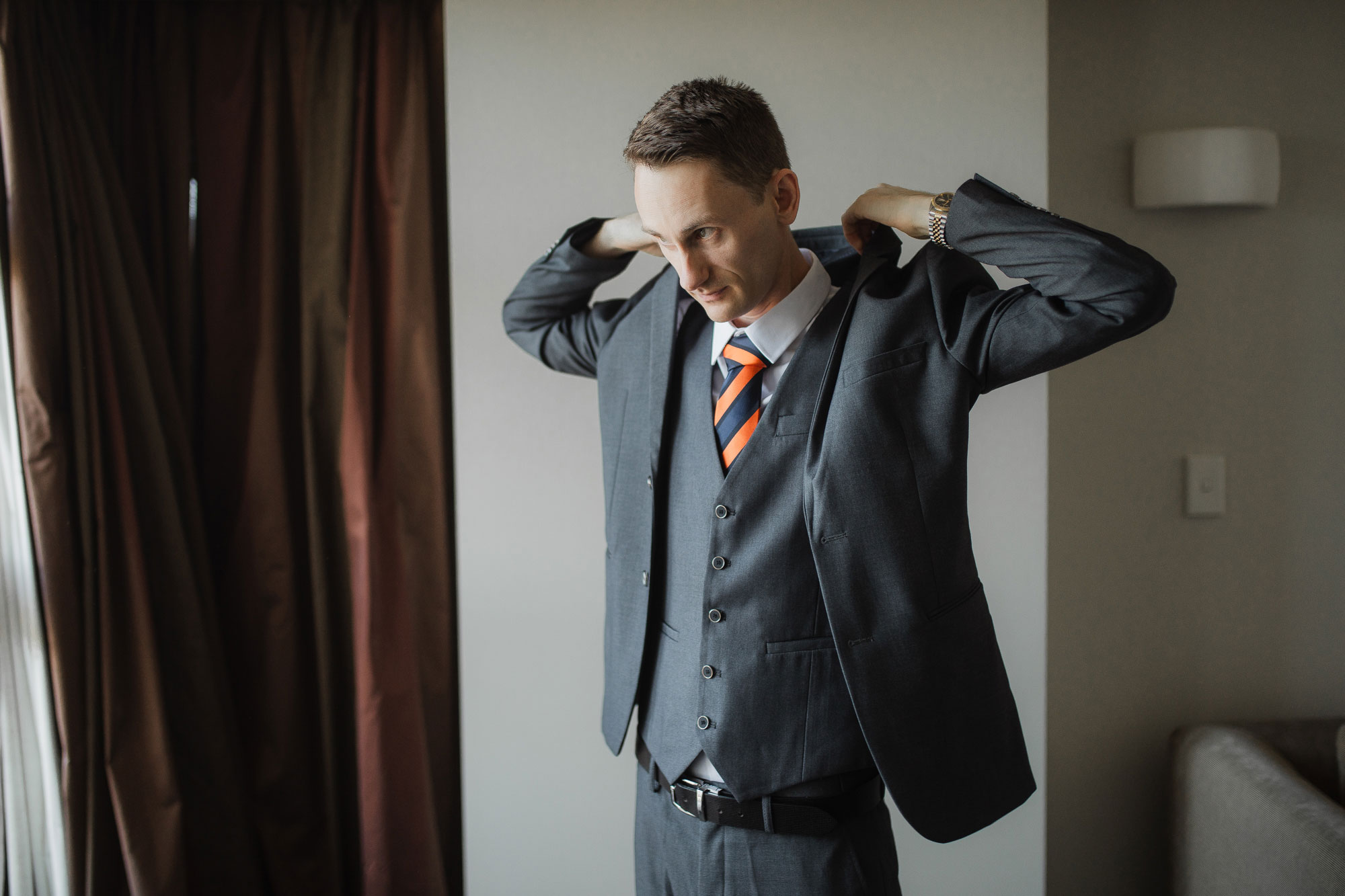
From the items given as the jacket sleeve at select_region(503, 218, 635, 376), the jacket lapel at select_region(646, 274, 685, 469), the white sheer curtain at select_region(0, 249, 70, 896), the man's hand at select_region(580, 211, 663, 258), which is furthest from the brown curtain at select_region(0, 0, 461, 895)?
the jacket lapel at select_region(646, 274, 685, 469)

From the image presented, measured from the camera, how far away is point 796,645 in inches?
44.2

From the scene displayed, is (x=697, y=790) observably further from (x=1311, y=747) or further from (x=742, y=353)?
(x=1311, y=747)

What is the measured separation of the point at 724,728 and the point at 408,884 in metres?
1.24

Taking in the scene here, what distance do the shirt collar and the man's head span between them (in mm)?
33

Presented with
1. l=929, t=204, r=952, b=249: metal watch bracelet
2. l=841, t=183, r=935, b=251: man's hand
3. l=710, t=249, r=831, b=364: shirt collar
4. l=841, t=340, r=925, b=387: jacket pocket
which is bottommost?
l=841, t=340, r=925, b=387: jacket pocket

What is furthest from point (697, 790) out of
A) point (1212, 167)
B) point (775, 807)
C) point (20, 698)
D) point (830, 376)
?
point (1212, 167)

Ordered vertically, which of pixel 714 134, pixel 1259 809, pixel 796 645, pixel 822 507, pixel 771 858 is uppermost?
pixel 714 134

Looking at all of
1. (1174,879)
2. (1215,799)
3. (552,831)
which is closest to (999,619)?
(1215,799)

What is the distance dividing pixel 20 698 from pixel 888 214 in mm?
1826

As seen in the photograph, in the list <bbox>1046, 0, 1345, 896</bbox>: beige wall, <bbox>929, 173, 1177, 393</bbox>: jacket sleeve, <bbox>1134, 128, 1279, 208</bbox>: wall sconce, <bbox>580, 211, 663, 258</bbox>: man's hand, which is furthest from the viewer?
<bbox>1046, 0, 1345, 896</bbox>: beige wall

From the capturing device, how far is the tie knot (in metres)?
1.18

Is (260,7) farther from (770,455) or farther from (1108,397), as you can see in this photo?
(1108,397)

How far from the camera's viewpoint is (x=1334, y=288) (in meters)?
2.03

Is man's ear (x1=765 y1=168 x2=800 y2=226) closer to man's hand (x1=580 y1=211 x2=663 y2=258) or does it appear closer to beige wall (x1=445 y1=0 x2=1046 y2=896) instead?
man's hand (x1=580 y1=211 x2=663 y2=258)
